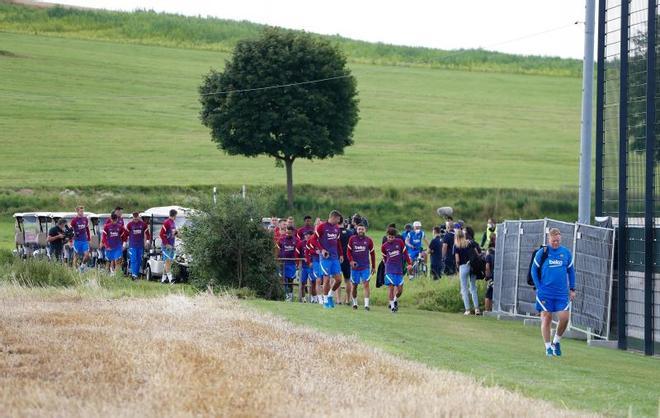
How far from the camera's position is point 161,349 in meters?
14.9

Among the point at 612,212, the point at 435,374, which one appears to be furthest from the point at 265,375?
the point at 612,212

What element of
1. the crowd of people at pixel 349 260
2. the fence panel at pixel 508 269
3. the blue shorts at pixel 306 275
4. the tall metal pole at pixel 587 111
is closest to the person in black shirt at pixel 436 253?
the crowd of people at pixel 349 260

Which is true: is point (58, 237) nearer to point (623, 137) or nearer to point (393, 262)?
point (393, 262)

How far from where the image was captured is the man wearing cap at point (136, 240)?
3428 cm

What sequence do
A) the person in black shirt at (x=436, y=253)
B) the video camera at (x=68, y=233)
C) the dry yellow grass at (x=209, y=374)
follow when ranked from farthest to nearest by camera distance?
the video camera at (x=68, y=233)
the person in black shirt at (x=436, y=253)
the dry yellow grass at (x=209, y=374)

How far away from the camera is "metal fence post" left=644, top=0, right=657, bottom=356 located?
21.7 meters

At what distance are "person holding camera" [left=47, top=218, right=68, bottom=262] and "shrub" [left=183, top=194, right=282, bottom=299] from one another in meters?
10.2

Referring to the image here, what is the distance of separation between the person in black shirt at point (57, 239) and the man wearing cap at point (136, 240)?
3.66 meters

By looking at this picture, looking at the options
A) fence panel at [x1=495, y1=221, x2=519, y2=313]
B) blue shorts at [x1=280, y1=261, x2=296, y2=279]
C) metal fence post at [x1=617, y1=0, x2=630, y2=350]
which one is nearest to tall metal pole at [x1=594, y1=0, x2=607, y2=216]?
metal fence post at [x1=617, y1=0, x2=630, y2=350]

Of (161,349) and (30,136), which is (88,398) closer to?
(161,349)

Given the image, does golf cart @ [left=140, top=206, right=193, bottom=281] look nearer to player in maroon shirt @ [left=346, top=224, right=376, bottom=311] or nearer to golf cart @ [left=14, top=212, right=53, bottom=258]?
golf cart @ [left=14, top=212, right=53, bottom=258]

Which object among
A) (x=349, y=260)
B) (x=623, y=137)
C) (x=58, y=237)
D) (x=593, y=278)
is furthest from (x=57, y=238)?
(x=623, y=137)

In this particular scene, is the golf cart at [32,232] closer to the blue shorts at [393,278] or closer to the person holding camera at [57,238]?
the person holding camera at [57,238]

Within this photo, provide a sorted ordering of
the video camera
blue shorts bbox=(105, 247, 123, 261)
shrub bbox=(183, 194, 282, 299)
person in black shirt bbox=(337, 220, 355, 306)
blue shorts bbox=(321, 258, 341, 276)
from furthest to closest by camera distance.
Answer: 1. the video camera
2. blue shorts bbox=(105, 247, 123, 261)
3. person in black shirt bbox=(337, 220, 355, 306)
4. shrub bbox=(183, 194, 282, 299)
5. blue shorts bbox=(321, 258, 341, 276)
